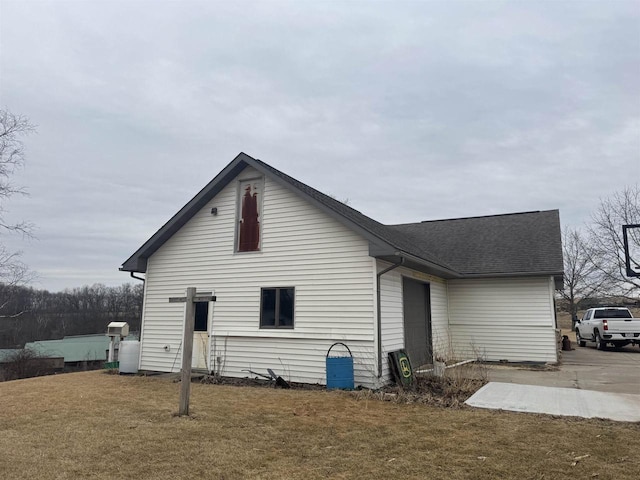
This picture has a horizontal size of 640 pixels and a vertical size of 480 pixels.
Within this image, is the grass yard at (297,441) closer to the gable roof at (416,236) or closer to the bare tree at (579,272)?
the gable roof at (416,236)

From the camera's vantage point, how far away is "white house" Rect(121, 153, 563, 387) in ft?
31.7

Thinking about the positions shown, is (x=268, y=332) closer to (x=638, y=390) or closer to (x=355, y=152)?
(x=638, y=390)

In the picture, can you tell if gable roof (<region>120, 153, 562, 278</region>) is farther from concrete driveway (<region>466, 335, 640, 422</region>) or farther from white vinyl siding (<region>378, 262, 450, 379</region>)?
concrete driveway (<region>466, 335, 640, 422</region>)

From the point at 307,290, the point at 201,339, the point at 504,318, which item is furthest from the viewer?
the point at 504,318

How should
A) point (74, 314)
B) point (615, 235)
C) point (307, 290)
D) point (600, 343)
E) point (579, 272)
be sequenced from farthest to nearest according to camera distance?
point (74, 314) → point (579, 272) → point (615, 235) → point (600, 343) → point (307, 290)

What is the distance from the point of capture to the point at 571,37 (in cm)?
1077

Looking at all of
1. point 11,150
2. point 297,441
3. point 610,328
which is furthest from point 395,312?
point 11,150

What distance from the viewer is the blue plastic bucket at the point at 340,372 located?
8.95 metres

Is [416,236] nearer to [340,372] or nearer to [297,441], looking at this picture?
[340,372]

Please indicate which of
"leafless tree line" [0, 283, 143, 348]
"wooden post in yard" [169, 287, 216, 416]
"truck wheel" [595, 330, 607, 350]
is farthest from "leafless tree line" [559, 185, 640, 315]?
"leafless tree line" [0, 283, 143, 348]

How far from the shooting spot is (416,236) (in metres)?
18.7

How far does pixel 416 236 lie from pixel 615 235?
20.6 meters

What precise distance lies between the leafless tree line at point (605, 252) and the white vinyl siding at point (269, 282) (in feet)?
85.7

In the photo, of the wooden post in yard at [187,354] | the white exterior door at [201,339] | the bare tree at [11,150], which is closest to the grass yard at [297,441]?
the wooden post in yard at [187,354]
